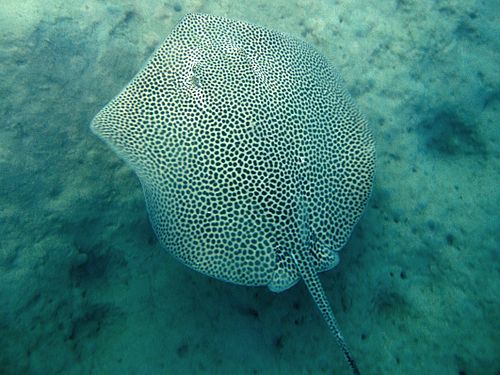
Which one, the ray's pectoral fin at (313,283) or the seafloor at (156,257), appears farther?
the seafloor at (156,257)

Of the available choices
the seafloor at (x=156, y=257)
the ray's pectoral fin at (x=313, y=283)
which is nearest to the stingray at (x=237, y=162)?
the ray's pectoral fin at (x=313, y=283)

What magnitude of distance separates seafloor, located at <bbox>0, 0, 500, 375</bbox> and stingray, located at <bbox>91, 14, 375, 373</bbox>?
0.97 meters

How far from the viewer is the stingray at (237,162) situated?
289 cm

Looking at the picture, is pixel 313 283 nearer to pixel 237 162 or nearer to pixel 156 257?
pixel 237 162

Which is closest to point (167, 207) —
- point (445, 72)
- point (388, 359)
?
point (388, 359)

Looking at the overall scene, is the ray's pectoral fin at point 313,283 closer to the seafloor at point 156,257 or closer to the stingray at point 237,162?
the stingray at point 237,162

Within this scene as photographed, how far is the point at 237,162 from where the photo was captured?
9.64 ft

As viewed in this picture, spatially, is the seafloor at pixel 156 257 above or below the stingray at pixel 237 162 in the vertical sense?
below

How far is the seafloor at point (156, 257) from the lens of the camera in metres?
3.40

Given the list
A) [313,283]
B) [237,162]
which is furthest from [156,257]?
[313,283]

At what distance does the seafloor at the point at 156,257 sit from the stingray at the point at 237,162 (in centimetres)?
97

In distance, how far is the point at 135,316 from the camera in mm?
3549

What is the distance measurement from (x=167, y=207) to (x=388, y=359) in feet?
9.95

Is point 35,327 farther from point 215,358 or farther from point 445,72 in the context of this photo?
point 445,72
